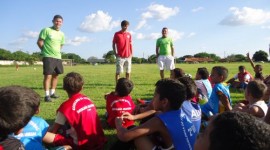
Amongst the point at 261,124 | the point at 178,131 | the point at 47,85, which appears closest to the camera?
the point at 261,124

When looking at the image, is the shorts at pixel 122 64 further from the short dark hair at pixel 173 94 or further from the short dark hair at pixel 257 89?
the short dark hair at pixel 173 94

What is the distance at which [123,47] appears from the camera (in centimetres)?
1116

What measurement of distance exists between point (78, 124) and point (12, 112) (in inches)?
61.9

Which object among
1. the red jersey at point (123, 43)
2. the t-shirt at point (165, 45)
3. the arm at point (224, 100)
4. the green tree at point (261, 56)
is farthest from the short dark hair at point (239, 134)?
the green tree at point (261, 56)

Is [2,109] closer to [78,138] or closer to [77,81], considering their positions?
[78,138]

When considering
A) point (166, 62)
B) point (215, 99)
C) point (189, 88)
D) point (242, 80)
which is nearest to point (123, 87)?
point (189, 88)

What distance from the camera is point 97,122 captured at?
→ 4.15 m

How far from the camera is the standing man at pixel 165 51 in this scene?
1261 cm

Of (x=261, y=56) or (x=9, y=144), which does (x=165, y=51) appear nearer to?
(x=9, y=144)

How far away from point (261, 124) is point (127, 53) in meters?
9.90

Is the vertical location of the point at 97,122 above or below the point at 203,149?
below

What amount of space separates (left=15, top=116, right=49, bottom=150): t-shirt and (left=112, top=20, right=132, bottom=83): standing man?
756 centimetres

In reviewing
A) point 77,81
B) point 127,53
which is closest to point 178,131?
point 77,81

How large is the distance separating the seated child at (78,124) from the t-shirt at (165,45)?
29.3 ft
